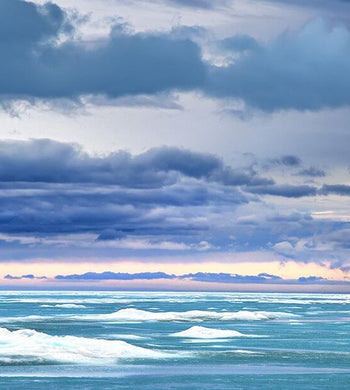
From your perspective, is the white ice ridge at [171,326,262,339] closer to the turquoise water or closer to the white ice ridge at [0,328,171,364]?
the turquoise water

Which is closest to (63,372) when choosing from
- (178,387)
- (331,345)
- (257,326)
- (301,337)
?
(178,387)

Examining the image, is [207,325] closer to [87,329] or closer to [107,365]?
[87,329]

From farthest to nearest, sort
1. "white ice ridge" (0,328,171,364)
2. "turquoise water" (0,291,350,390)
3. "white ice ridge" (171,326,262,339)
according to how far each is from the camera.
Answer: "white ice ridge" (171,326,262,339)
"white ice ridge" (0,328,171,364)
"turquoise water" (0,291,350,390)

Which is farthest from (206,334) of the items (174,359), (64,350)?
(64,350)

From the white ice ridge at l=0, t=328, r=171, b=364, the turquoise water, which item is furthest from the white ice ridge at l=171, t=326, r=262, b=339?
the white ice ridge at l=0, t=328, r=171, b=364

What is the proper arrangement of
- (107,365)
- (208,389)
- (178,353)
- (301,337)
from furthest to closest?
(301,337) < (178,353) < (107,365) < (208,389)

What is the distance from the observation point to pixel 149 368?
39562 millimetres

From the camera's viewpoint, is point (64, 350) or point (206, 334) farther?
point (206, 334)

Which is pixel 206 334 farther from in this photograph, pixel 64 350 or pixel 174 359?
pixel 64 350

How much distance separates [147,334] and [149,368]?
69.5ft

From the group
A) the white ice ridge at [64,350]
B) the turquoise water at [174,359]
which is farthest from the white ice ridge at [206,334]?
the white ice ridge at [64,350]

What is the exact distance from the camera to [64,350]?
43.4 metres

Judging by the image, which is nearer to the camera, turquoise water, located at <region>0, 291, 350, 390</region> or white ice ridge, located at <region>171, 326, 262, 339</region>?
turquoise water, located at <region>0, 291, 350, 390</region>

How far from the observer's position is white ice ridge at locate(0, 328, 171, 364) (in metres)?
41.9
